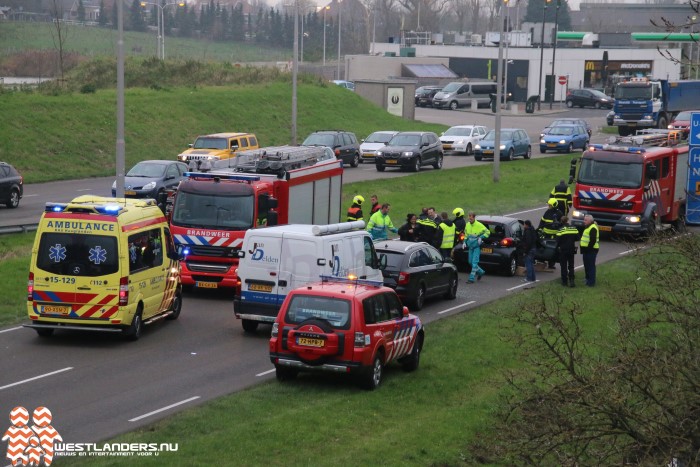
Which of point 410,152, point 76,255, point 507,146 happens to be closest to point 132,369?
point 76,255

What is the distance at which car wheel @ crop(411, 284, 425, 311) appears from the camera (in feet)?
74.1

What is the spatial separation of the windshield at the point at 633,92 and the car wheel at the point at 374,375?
55.2 metres

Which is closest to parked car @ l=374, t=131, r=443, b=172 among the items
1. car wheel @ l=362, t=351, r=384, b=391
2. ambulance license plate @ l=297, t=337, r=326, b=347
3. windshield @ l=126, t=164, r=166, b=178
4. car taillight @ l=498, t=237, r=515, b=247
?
windshield @ l=126, t=164, r=166, b=178

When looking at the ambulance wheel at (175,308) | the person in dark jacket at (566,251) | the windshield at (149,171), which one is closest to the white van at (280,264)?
the ambulance wheel at (175,308)

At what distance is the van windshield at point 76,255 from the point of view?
18.2 m

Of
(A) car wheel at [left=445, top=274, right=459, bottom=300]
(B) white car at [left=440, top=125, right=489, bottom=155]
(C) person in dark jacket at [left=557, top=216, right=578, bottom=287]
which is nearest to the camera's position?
(A) car wheel at [left=445, top=274, right=459, bottom=300]

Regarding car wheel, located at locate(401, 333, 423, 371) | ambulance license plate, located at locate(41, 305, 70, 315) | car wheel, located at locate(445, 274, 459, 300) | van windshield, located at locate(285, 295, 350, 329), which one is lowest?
car wheel, located at locate(445, 274, 459, 300)

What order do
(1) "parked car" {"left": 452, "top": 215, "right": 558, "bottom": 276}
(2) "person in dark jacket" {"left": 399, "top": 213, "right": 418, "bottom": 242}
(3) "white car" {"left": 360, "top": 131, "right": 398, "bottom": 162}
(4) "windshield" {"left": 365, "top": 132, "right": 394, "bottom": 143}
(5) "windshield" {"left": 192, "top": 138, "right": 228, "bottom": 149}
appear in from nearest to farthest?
(2) "person in dark jacket" {"left": 399, "top": 213, "right": 418, "bottom": 242}
(1) "parked car" {"left": 452, "top": 215, "right": 558, "bottom": 276}
(5) "windshield" {"left": 192, "top": 138, "right": 228, "bottom": 149}
(3) "white car" {"left": 360, "top": 131, "right": 398, "bottom": 162}
(4) "windshield" {"left": 365, "top": 132, "right": 394, "bottom": 143}

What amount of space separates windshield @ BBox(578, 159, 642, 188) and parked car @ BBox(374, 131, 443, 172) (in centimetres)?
1526

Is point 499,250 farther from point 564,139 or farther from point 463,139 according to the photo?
point 564,139

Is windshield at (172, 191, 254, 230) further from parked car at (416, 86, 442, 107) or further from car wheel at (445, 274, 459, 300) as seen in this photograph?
parked car at (416, 86, 442, 107)

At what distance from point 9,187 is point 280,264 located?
18373mm

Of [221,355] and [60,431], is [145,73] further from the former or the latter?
[60,431]

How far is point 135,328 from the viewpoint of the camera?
743 inches
